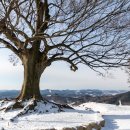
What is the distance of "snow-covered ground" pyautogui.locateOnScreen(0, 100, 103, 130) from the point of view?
1131cm

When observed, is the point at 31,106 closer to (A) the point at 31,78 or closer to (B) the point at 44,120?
(A) the point at 31,78

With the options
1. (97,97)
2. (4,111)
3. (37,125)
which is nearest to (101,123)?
(37,125)

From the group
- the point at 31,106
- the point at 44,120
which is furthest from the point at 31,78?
the point at 44,120

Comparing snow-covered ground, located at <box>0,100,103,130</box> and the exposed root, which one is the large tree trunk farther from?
snow-covered ground, located at <box>0,100,103,130</box>

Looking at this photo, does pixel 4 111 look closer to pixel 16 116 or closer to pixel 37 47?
pixel 16 116

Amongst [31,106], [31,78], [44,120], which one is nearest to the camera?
[44,120]

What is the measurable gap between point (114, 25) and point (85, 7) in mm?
2406

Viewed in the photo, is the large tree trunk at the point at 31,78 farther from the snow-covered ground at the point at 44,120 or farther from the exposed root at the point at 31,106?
the snow-covered ground at the point at 44,120

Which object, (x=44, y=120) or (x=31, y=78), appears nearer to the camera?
(x=44, y=120)

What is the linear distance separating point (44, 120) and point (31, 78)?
4629 millimetres

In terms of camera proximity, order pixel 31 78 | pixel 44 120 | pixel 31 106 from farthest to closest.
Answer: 1. pixel 31 78
2. pixel 31 106
3. pixel 44 120

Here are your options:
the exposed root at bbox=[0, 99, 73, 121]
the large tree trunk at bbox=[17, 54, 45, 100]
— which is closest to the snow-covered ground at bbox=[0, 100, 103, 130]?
the exposed root at bbox=[0, 99, 73, 121]

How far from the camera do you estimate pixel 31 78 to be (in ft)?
57.0

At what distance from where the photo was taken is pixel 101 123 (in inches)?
511
